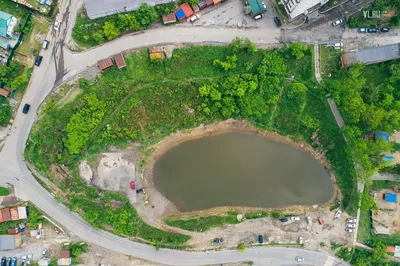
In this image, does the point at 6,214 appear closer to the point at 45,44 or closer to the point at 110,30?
the point at 45,44

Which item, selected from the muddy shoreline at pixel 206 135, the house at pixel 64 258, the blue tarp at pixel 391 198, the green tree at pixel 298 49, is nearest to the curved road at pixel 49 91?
the house at pixel 64 258

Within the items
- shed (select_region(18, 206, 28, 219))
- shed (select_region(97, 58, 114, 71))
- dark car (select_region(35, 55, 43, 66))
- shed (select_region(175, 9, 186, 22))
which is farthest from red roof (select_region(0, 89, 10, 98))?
shed (select_region(175, 9, 186, 22))

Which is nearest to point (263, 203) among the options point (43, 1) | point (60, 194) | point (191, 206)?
point (191, 206)

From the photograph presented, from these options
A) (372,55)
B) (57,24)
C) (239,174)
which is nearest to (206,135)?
(239,174)

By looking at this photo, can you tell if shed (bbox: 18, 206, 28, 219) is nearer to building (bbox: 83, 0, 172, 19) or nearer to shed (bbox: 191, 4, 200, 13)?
building (bbox: 83, 0, 172, 19)

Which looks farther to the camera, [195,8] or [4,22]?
[195,8]

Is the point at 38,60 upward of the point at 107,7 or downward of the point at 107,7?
downward
